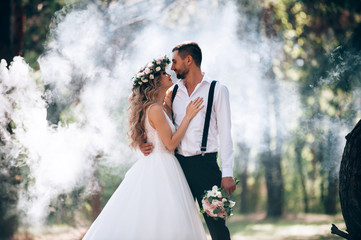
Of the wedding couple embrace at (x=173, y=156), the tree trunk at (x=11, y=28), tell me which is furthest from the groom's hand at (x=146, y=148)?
the tree trunk at (x=11, y=28)

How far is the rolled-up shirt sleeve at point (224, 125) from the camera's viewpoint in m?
2.79

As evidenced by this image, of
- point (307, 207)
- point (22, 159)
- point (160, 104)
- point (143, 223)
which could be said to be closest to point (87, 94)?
point (22, 159)

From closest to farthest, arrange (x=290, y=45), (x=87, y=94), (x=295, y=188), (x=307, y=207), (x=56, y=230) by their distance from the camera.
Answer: (x=87, y=94)
(x=56, y=230)
(x=290, y=45)
(x=307, y=207)
(x=295, y=188)

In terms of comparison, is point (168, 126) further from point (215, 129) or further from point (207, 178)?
point (207, 178)

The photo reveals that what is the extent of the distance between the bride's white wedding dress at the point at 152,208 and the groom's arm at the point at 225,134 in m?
0.32

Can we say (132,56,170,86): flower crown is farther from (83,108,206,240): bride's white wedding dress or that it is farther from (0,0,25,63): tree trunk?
(0,0,25,63): tree trunk

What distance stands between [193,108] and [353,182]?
135 cm

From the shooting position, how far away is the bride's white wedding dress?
2590 millimetres

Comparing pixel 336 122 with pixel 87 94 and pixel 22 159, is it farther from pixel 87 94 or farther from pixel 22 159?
pixel 22 159

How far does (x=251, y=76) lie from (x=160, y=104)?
6.28 meters

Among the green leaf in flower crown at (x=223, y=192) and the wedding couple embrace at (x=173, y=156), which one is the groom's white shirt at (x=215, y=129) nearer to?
the wedding couple embrace at (x=173, y=156)

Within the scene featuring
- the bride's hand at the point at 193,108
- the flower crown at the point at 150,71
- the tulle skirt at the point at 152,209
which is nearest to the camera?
the tulle skirt at the point at 152,209

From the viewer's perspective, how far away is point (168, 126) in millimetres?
2891

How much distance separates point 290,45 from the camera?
8.80m
